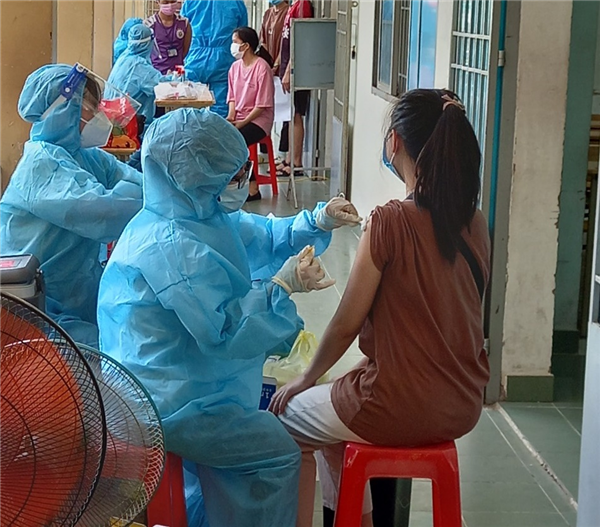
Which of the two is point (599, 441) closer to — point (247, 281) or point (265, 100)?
point (247, 281)

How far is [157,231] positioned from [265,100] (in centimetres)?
598

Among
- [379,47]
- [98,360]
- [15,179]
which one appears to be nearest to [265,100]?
[379,47]

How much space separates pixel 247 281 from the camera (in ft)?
7.80

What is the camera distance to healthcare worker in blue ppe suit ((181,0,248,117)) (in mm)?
8977

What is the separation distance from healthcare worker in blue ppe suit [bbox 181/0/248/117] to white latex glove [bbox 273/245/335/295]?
682 centimetres

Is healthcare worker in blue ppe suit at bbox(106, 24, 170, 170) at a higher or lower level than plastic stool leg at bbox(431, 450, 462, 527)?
higher

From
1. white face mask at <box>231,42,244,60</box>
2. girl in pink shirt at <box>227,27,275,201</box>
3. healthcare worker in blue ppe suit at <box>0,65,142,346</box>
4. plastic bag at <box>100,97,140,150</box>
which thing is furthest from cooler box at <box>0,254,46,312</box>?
white face mask at <box>231,42,244,60</box>

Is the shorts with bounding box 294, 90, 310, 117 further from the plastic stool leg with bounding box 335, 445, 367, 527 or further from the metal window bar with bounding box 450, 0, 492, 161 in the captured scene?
the plastic stool leg with bounding box 335, 445, 367, 527

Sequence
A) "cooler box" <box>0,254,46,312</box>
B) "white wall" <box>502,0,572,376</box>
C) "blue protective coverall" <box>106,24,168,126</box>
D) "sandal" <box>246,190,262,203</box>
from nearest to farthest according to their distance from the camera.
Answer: "cooler box" <box>0,254,46,312</box> → "white wall" <box>502,0,572,376</box> → "blue protective coverall" <box>106,24,168,126</box> → "sandal" <box>246,190,262,203</box>

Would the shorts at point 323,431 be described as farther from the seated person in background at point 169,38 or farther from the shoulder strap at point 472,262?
the seated person in background at point 169,38

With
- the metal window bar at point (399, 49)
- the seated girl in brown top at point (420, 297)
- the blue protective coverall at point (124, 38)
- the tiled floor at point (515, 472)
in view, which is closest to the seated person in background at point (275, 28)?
the blue protective coverall at point (124, 38)

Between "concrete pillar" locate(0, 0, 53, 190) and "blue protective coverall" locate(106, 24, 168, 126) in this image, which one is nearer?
"concrete pillar" locate(0, 0, 53, 190)

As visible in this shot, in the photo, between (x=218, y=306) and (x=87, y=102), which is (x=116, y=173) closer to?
(x=87, y=102)

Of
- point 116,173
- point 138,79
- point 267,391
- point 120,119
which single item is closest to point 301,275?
point 267,391
